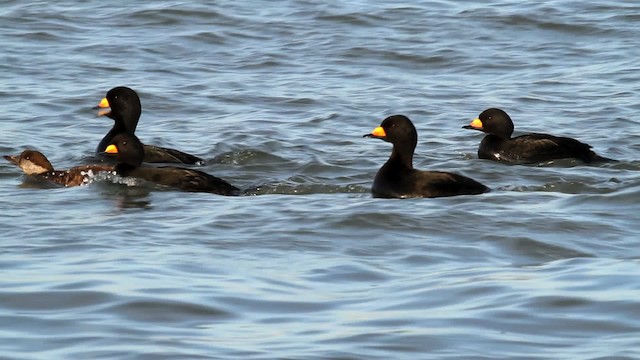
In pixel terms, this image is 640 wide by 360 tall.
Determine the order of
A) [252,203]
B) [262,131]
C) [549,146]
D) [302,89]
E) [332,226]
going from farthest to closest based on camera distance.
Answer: [302,89] < [262,131] < [549,146] < [252,203] < [332,226]

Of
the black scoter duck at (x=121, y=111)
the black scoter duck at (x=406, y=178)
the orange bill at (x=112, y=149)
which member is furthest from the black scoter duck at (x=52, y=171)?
the black scoter duck at (x=406, y=178)

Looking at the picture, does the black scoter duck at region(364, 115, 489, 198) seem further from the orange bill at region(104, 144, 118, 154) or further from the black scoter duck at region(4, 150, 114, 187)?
the black scoter duck at region(4, 150, 114, 187)

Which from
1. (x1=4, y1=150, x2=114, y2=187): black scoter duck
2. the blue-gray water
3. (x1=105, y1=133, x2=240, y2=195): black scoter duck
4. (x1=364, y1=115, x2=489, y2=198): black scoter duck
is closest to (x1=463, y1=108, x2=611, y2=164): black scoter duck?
the blue-gray water

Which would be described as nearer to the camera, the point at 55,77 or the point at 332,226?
the point at 332,226

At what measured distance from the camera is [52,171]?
45.2ft

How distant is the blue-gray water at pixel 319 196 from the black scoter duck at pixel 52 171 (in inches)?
6.4

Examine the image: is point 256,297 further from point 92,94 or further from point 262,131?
point 92,94

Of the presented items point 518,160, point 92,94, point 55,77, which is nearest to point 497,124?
point 518,160

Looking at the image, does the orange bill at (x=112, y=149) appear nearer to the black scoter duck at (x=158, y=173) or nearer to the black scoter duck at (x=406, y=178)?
the black scoter duck at (x=158, y=173)

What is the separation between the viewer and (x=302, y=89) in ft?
64.1

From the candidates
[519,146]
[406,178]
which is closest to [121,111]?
[406,178]

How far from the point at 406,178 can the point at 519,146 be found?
242 cm

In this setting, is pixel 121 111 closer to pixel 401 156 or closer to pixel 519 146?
pixel 401 156

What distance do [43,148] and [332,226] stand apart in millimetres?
5041
